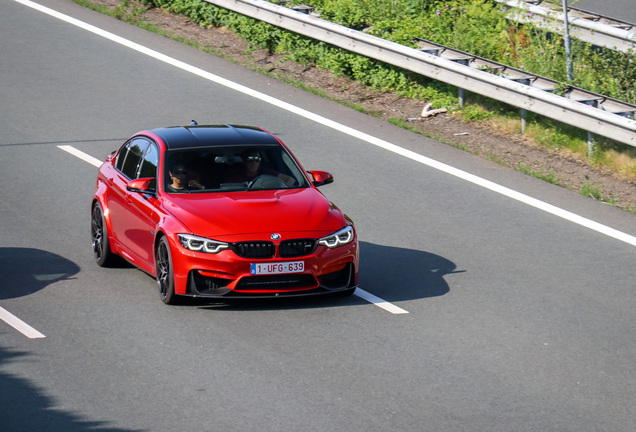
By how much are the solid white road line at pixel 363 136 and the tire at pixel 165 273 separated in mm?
5269

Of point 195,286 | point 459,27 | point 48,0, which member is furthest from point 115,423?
point 48,0

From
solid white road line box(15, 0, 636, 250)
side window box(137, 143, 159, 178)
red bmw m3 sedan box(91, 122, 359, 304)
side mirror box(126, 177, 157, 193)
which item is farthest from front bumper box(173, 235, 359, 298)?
solid white road line box(15, 0, 636, 250)

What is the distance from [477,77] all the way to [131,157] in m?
6.33

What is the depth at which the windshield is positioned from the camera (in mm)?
10961

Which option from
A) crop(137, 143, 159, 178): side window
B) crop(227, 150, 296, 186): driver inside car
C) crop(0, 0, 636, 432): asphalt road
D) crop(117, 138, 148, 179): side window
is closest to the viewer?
crop(0, 0, 636, 432): asphalt road

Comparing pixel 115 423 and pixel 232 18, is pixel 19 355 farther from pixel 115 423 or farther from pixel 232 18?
pixel 232 18

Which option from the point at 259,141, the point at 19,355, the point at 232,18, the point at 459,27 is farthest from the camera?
the point at 232,18

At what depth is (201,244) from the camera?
32.7ft

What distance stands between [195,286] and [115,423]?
104 inches

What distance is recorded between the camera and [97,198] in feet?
40.0

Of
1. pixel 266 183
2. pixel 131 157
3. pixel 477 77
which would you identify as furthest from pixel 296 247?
pixel 477 77

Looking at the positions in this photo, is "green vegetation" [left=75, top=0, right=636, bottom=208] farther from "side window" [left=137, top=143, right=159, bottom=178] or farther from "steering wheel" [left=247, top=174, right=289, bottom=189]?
"side window" [left=137, top=143, right=159, bottom=178]

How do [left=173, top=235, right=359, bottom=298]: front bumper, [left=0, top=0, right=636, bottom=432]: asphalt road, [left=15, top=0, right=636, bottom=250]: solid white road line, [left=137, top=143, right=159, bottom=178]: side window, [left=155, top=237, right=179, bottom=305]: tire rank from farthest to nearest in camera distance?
[left=15, top=0, right=636, bottom=250]: solid white road line < [left=137, top=143, right=159, bottom=178]: side window < [left=155, top=237, right=179, bottom=305]: tire < [left=173, top=235, right=359, bottom=298]: front bumper < [left=0, top=0, right=636, bottom=432]: asphalt road

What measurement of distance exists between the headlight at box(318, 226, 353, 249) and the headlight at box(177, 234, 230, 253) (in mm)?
909
